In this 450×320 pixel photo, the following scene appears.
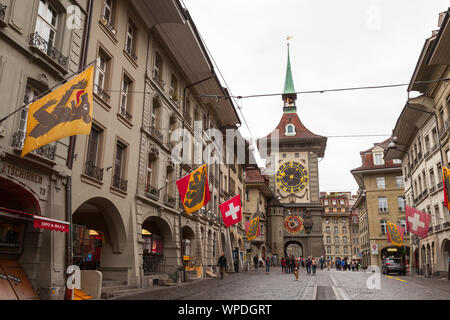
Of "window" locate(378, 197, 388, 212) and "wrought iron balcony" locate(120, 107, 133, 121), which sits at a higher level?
"window" locate(378, 197, 388, 212)

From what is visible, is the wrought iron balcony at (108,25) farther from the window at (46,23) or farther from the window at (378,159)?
the window at (378,159)

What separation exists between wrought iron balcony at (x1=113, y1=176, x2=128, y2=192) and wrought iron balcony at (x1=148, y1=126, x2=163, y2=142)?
11.6ft

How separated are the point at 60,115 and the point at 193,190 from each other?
9374 millimetres

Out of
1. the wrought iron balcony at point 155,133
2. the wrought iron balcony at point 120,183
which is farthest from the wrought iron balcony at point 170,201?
the wrought iron balcony at point 120,183

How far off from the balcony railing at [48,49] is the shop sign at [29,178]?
11.5ft

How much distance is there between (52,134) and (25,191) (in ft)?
7.96

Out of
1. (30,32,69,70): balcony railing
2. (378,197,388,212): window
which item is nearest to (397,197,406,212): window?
(378,197,388,212): window

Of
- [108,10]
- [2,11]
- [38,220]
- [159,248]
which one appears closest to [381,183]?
[159,248]

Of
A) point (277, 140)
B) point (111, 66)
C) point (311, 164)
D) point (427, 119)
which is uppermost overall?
point (277, 140)

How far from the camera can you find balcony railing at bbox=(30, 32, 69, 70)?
11.2 metres

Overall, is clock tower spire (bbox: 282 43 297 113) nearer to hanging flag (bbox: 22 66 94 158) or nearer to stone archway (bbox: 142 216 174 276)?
stone archway (bbox: 142 216 174 276)
